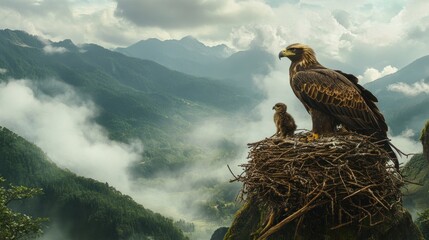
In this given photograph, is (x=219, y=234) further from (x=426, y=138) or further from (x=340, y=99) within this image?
(x=340, y=99)

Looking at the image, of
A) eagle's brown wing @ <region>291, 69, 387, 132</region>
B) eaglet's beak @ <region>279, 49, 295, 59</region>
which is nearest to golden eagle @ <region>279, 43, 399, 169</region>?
eagle's brown wing @ <region>291, 69, 387, 132</region>

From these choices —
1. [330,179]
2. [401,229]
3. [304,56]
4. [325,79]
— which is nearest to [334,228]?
[330,179]

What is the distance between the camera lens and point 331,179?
7527mm

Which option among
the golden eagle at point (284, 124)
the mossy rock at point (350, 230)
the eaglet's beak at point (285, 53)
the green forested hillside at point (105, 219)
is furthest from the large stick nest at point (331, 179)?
the green forested hillside at point (105, 219)

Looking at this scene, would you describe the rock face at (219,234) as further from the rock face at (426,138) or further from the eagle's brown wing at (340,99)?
the eagle's brown wing at (340,99)

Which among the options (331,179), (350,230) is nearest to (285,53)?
(331,179)

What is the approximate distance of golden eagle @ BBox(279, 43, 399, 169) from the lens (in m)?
9.12

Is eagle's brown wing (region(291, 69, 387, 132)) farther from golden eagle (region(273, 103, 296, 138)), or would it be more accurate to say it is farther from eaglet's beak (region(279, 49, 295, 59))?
golden eagle (region(273, 103, 296, 138))

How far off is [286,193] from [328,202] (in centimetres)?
82

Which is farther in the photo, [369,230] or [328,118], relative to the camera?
[328,118]

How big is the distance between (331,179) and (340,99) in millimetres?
2360

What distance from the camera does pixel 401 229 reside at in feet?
30.4

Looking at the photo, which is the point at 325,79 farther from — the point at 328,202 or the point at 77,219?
the point at 77,219

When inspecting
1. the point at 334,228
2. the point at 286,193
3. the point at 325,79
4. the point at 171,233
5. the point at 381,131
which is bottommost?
the point at 334,228
